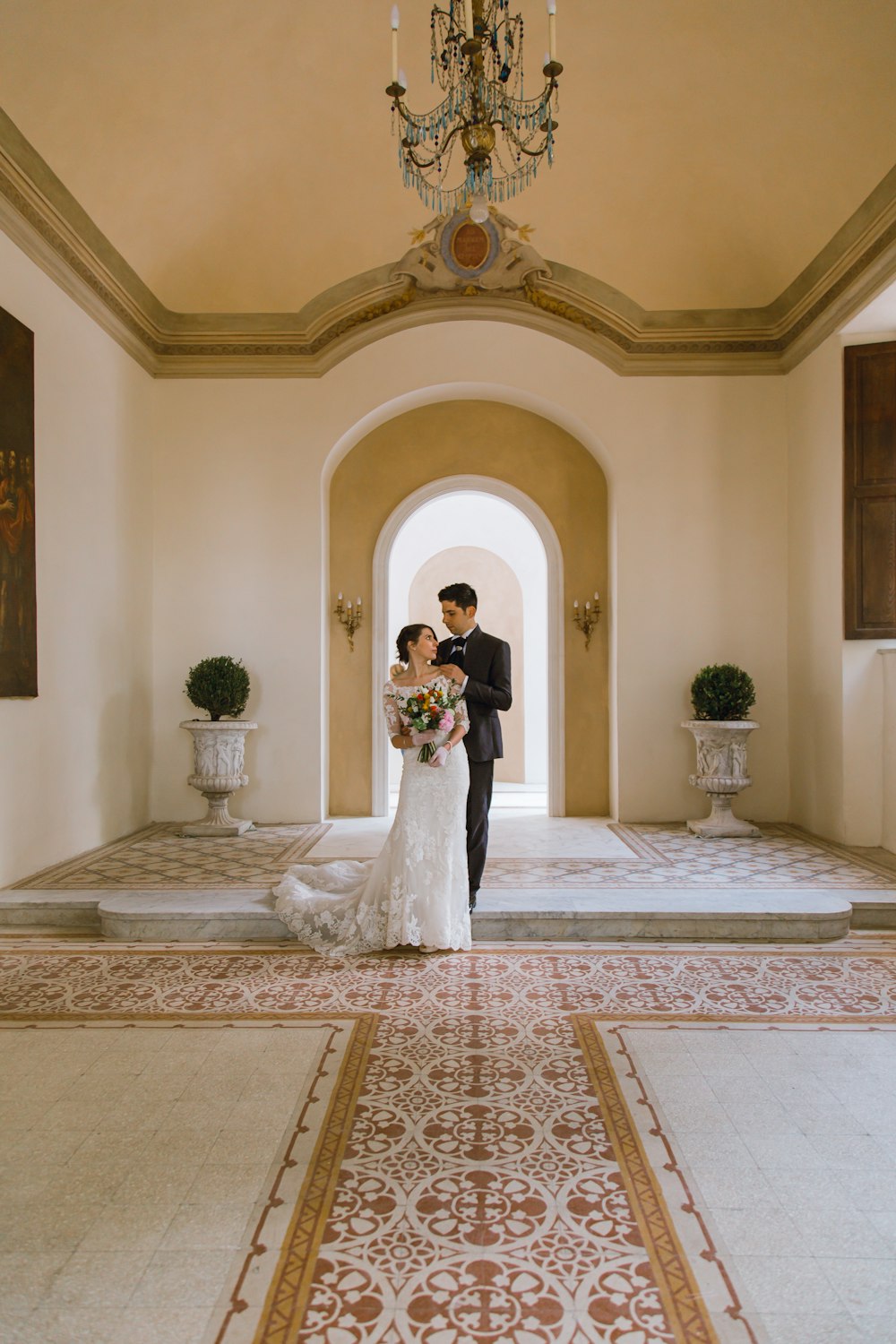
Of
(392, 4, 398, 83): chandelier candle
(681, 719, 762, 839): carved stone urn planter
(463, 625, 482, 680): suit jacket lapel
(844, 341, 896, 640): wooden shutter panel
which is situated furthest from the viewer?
(681, 719, 762, 839): carved stone urn planter

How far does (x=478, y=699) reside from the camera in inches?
219

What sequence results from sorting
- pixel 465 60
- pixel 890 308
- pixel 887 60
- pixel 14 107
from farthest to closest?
pixel 890 308 → pixel 887 60 → pixel 14 107 → pixel 465 60

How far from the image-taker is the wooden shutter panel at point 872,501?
7.70 m

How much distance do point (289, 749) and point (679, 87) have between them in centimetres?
667

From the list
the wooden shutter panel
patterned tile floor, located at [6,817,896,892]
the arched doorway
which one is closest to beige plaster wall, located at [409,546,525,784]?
the arched doorway

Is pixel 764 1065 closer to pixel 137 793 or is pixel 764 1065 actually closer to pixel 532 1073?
pixel 532 1073

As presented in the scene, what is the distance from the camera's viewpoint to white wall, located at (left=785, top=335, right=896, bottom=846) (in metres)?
7.74

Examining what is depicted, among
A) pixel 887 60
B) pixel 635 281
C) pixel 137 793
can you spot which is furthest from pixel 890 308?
pixel 137 793

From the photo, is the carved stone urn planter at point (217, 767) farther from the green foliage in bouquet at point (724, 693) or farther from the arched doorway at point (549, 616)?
the green foliage in bouquet at point (724, 693)

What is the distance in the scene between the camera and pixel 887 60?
21.3 feet

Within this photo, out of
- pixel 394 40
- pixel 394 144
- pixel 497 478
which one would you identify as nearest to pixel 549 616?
pixel 497 478

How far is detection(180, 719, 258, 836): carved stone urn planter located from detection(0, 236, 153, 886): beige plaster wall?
26.8 inches

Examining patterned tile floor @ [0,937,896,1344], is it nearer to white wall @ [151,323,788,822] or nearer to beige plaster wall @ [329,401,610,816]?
white wall @ [151,323,788,822]

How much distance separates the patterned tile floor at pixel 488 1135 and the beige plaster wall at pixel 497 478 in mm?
4070
